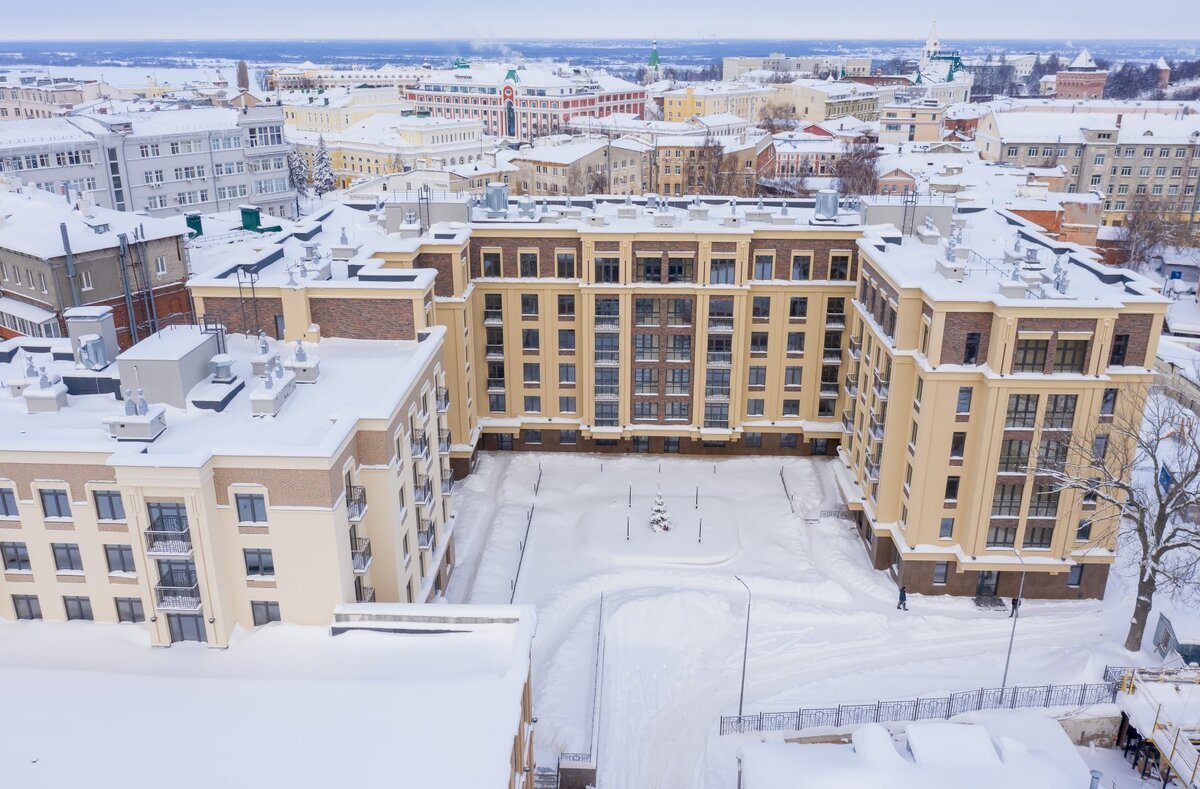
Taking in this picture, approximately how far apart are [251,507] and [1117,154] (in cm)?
14846

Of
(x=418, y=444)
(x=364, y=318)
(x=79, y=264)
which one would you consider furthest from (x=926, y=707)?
(x=79, y=264)

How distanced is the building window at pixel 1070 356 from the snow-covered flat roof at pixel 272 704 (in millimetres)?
28394

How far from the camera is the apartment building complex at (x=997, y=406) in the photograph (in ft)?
139

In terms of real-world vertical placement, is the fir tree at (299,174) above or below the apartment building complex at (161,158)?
below

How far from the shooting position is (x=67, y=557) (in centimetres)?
3284

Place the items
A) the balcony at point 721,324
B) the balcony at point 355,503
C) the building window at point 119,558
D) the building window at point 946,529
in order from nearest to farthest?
the building window at point 119,558 < the balcony at point 355,503 < the building window at point 946,529 < the balcony at point 721,324

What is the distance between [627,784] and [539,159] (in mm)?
120579

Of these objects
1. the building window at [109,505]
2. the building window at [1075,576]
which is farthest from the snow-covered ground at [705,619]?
the building window at [109,505]

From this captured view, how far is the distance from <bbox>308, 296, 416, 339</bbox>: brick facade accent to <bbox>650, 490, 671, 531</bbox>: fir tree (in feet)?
60.5

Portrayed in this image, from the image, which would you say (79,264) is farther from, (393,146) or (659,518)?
(393,146)

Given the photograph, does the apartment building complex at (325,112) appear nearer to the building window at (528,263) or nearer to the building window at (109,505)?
the building window at (528,263)

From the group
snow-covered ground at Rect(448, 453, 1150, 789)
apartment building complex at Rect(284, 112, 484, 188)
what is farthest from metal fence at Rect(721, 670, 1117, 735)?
apartment building complex at Rect(284, 112, 484, 188)

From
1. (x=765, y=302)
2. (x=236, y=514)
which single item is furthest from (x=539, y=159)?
(x=236, y=514)

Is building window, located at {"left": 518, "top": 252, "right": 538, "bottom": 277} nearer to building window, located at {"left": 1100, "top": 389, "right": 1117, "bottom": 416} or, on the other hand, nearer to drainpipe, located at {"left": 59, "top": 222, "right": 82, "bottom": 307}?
drainpipe, located at {"left": 59, "top": 222, "right": 82, "bottom": 307}
